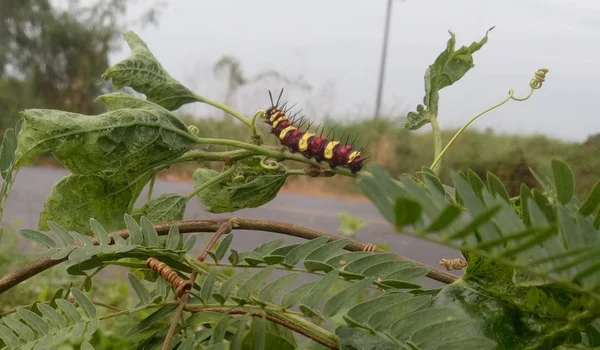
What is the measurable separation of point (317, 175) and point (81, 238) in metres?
0.16

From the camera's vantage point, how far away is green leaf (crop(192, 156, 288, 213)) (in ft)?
1.09

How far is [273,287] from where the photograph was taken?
0.62ft

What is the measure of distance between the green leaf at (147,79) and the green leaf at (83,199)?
0.07 meters

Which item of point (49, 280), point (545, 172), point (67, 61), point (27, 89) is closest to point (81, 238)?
point (545, 172)

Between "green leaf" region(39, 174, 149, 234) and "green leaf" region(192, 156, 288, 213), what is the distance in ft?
0.15

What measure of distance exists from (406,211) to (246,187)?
0.24m

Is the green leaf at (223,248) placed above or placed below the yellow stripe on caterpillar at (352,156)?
below

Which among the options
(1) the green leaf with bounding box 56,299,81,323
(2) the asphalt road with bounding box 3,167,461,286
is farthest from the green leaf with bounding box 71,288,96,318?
(2) the asphalt road with bounding box 3,167,461,286

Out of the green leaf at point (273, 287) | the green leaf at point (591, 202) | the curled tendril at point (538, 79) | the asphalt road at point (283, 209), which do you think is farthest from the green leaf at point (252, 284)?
the asphalt road at point (283, 209)

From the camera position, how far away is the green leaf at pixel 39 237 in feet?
0.79

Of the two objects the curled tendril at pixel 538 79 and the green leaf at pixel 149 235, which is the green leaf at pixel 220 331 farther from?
the curled tendril at pixel 538 79

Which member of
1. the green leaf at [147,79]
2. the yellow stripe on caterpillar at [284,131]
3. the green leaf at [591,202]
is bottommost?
the green leaf at [591,202]

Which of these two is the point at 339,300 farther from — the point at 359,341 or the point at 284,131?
the point at 284,131

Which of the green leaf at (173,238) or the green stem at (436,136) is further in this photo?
the green stem at (436,136)
